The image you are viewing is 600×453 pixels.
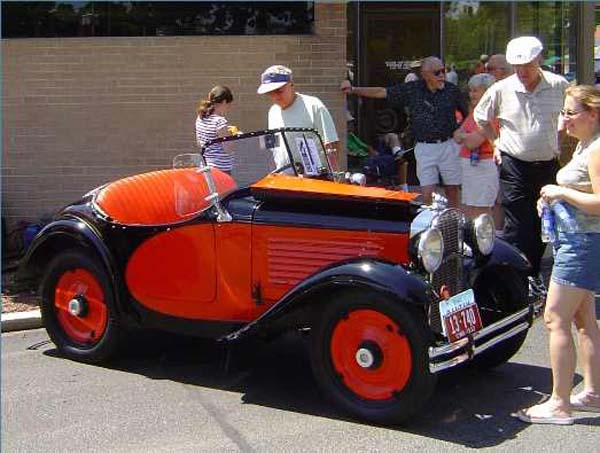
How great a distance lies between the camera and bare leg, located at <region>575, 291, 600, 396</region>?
14.5 ft

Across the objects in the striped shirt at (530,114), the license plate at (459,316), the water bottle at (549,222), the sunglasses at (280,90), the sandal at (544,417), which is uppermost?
the sunglasses at (280,90)

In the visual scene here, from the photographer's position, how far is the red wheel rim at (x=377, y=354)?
4.25m

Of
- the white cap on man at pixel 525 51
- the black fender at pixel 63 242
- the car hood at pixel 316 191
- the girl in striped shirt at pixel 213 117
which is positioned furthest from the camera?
the girl in striped shirt at pixel 213 117

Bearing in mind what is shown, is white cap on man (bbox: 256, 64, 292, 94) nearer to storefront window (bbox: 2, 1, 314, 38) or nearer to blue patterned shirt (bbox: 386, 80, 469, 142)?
blue patterned shirt (bbox: 386, 80, 469, 142)

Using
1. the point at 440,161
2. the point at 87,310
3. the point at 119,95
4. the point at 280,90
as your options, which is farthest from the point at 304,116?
the point at 119,95

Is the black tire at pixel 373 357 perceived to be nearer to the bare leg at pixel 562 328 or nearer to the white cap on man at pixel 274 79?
the bare leg at pixel 562 328

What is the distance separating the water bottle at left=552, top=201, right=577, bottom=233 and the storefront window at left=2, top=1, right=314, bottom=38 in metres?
5.29

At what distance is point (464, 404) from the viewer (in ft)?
15.3

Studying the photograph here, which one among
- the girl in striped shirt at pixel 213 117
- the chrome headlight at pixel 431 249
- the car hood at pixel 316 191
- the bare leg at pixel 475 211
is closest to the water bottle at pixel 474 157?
the bare leg at pixel 475 211

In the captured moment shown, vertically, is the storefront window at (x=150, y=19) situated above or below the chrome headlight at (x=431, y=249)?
above

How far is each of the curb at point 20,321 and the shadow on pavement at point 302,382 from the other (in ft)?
2.63

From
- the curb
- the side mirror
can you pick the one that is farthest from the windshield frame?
the curb

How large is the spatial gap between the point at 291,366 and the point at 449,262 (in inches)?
53.8

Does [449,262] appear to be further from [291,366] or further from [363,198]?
[291,366]
